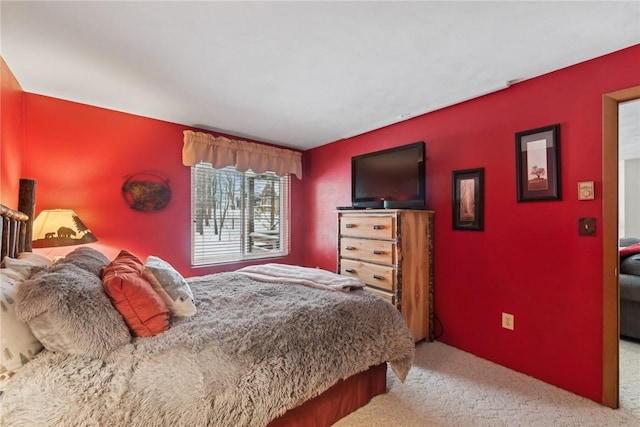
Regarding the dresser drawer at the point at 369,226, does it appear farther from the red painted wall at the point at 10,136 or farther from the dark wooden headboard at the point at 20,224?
the red painted wall at the point at 10,136

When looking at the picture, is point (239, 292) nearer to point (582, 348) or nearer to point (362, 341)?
point (362, 341)

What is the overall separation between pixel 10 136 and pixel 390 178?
3.14 meters

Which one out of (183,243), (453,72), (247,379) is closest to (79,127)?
(183,243)

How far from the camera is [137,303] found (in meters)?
1.29

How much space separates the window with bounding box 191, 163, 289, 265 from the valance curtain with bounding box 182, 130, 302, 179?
0.15 m

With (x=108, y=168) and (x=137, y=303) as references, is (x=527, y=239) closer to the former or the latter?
(x=137, y=303)

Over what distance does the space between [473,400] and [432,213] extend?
1.52 metres

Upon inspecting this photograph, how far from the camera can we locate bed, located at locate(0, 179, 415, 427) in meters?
0.95

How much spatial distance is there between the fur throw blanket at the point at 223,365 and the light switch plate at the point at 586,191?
4.86 feet

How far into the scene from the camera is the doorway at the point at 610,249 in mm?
1751

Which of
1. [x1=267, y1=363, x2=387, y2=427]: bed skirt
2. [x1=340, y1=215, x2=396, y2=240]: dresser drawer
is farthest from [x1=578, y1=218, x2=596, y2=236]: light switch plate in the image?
[x1=267, y1=363, x2=387, y2=427]: bed skirt

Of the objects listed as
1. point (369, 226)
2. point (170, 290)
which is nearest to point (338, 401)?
point (170, 290)

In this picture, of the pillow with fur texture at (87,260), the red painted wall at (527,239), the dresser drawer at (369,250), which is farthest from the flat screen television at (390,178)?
the pillow with fur texture at (87,260)

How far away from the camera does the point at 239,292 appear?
194 centimetres
